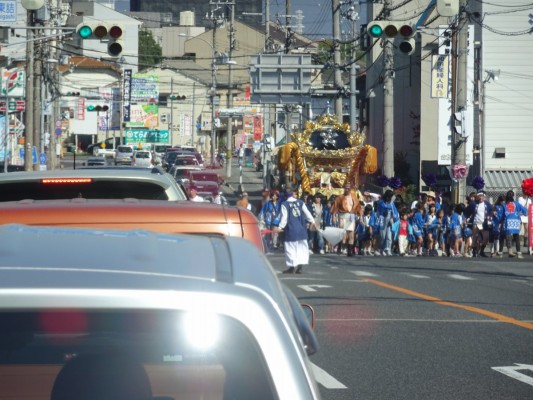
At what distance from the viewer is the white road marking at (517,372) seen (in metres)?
9.96

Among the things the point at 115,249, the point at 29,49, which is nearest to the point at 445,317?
the point at 115,249

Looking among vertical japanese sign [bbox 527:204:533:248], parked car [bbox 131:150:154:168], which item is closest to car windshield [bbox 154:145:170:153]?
parked car [bbox 131:150:154:168]

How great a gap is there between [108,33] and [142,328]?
921 inches

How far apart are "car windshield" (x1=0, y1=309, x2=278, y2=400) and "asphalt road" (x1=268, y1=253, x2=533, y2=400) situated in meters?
6.21

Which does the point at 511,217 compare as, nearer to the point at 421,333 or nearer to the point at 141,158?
the point at 421,333

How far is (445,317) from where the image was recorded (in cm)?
1435

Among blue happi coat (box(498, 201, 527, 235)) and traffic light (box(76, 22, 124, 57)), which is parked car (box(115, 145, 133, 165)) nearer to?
blue happi coat (box(498, 201, 527, 235))

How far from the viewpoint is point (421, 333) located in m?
12.9

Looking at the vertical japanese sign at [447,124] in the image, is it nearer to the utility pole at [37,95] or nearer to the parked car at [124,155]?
the utility pole at [37,95]

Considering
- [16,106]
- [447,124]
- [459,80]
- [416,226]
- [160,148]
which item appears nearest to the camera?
[416,226]

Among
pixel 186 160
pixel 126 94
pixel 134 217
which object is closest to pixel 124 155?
pixel 126 94

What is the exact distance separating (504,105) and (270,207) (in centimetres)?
2037

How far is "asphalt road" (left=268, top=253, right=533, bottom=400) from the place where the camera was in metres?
9.73

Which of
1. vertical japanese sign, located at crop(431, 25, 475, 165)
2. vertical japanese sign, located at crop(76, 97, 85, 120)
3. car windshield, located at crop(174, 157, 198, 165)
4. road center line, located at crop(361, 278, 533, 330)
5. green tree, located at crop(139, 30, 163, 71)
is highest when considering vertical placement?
green tree, located at crop(139, 30, 163, 71)
